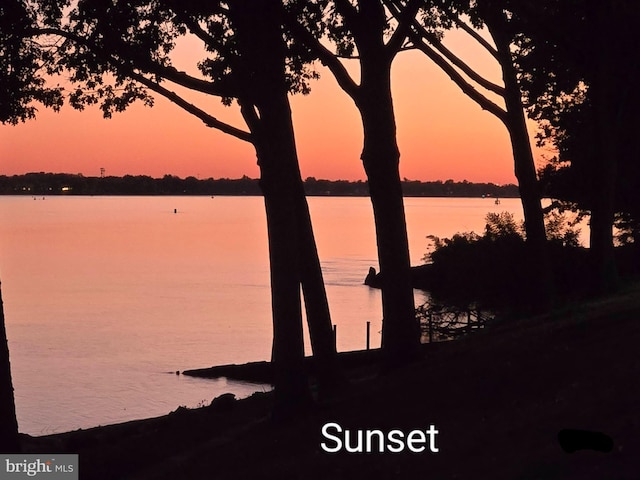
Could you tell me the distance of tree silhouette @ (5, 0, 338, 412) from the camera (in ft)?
55.6

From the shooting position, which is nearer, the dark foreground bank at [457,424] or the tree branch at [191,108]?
the dark foreground bank at [457,424]

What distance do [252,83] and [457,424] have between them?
6.91 metres

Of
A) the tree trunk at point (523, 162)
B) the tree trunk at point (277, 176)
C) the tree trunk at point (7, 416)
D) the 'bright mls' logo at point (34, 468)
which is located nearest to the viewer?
the 'bright mls' logo at point (34, 468)

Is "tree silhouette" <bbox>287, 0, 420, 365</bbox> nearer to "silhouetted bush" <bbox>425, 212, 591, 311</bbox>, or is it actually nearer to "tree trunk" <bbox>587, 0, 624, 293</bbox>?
"tree trunk" <bbox>587, 0, 624, 293</bbox>

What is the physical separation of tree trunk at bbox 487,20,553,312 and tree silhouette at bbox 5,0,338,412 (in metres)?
6.02

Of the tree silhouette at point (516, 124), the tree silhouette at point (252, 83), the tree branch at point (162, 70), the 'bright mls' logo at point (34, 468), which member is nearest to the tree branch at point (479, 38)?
the tree silhouette at point (516, 124)

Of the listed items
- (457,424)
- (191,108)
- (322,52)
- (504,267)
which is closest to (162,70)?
(191,108)

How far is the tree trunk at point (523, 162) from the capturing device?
27.7 m

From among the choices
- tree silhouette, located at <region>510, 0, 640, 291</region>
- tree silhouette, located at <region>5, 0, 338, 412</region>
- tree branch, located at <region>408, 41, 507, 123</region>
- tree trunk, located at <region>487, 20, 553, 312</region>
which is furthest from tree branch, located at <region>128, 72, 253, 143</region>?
tree trunk, located at <region>487, 20, 553, 312</region>

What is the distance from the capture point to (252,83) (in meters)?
17.3

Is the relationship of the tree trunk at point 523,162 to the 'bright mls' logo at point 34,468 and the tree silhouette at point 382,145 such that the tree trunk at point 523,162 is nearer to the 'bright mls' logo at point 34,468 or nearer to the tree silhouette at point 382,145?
the tree silhouette at point 382,145

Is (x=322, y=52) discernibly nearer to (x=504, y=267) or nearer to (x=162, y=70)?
(x=162, y=70)

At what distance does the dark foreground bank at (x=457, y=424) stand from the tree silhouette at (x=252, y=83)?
1.53m

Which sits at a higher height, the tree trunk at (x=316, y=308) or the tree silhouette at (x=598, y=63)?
the tree silhouette at (x=598, y=63)
